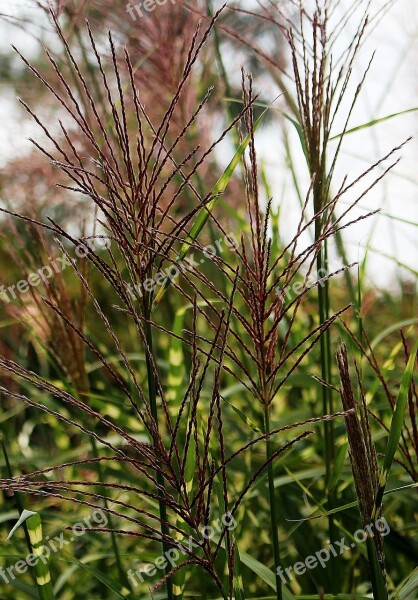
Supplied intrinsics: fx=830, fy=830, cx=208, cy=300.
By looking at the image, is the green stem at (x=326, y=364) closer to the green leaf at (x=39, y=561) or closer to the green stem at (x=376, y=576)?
the green stem at (x=376, y=576)

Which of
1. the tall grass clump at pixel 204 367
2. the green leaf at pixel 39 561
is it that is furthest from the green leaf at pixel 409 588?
the green leaf at pixel 39 561

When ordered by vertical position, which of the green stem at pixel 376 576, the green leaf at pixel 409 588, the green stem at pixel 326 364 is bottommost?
the green leaf at pixel 409 588

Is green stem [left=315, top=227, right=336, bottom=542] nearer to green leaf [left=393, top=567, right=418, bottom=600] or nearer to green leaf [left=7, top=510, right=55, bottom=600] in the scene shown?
green leaf [left=393, top=567, right=418, bottom=600]

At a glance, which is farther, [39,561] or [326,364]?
[326,364]

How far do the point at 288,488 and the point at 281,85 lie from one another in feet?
3.34

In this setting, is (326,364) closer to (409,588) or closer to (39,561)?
(409,588)

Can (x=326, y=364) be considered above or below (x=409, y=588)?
above

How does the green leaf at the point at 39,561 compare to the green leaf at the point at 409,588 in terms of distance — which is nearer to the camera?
the green leaf at the point at 409,588

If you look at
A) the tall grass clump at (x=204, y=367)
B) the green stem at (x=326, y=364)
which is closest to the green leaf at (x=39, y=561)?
the tall grass clump at (x=204, y=367)

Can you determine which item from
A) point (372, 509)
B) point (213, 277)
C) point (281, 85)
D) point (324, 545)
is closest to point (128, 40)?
point (213, 277)

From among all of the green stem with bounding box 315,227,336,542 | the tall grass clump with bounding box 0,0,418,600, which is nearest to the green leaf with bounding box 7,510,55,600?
the tall grass clump with bounding box 0,0,418,600

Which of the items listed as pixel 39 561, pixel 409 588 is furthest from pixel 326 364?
pixel 39 561

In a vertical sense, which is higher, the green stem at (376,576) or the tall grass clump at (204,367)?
the tall grass clump at (204,367)

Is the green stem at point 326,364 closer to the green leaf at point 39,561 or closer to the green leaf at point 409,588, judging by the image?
the green leaf at point 409,588
